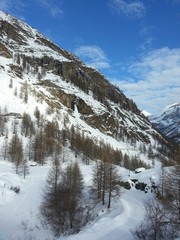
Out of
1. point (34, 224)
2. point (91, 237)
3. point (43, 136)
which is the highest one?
point (43, 136)

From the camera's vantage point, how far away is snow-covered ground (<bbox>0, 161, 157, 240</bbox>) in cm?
4078

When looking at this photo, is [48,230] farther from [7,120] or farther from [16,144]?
[7,120]

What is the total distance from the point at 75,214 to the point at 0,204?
21121 mm

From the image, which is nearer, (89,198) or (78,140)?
(89,198)

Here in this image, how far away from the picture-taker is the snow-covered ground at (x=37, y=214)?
4078 cm

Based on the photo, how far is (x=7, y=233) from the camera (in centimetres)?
4678

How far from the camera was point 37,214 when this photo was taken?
58.8 meters

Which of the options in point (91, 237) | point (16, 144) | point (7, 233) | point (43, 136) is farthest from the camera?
point (43, 136)

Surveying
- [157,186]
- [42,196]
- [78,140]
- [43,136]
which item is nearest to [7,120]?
[43,136]

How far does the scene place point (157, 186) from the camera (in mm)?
67875

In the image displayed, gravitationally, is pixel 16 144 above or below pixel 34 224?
above

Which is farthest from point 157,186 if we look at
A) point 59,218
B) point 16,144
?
point 16,144

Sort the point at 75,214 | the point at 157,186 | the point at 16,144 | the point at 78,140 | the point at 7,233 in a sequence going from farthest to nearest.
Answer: the point at 78,140 < the point at 16,144 < the point at 157,186 < the point at 75,214 < the point at 7,233

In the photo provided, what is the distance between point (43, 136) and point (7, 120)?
92.9 ft
